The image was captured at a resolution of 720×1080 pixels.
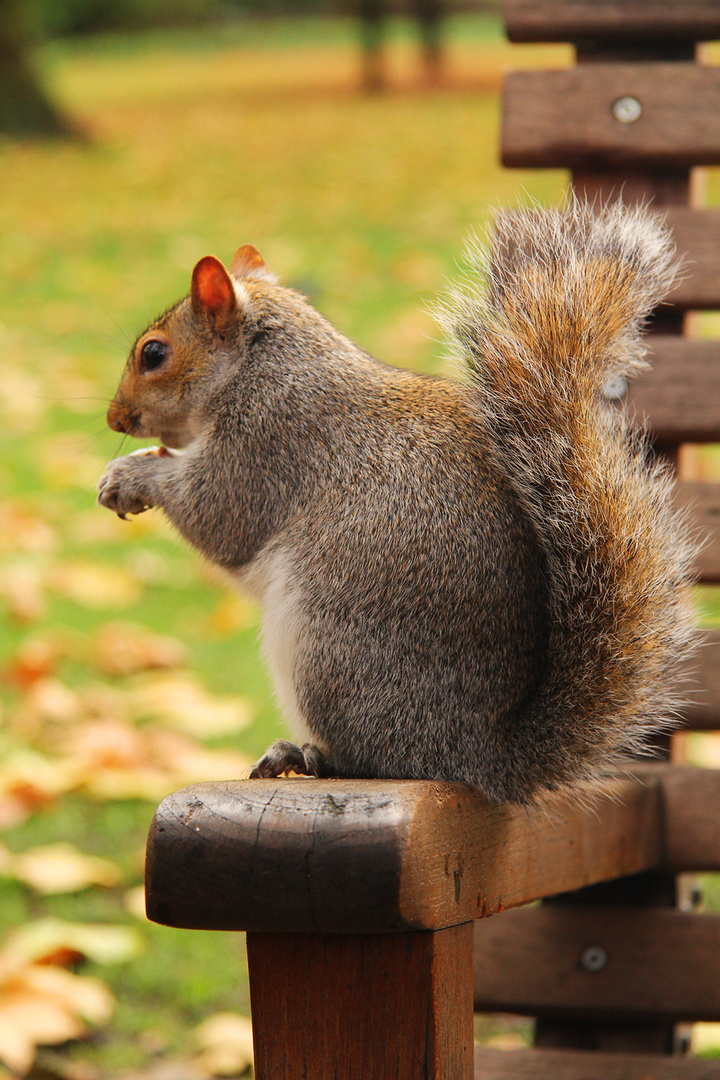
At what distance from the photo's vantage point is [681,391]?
1.42m

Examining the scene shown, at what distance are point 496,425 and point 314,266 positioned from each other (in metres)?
4.06

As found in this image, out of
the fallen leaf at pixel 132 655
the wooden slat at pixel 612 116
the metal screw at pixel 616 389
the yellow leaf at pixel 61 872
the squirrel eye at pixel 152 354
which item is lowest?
the yellow leaf at pixel 61 872

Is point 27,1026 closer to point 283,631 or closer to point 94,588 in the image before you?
point 283,631

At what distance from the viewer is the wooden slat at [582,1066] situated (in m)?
1.36

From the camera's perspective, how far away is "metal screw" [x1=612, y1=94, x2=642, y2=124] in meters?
1.44

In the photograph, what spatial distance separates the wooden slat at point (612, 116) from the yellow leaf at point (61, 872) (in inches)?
41.9

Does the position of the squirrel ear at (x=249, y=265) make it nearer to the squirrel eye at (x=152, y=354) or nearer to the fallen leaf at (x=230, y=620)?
the squirrel eye at (x=152, y=354)

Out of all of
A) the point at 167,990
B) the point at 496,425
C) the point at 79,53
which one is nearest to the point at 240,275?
the point at 496,425

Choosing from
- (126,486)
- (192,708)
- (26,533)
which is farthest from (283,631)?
(26,533)

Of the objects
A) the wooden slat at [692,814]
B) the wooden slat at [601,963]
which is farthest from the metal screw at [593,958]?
the wooden slat at [692,814]

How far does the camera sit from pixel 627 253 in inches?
44.6

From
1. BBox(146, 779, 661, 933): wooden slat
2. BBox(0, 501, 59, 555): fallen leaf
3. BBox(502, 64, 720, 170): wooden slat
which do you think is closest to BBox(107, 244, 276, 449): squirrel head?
BBox(502, 64, 720, 170): wooden slat

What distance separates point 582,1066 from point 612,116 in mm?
1043

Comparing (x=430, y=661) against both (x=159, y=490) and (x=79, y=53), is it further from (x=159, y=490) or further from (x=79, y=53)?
(x=79, y=53)
